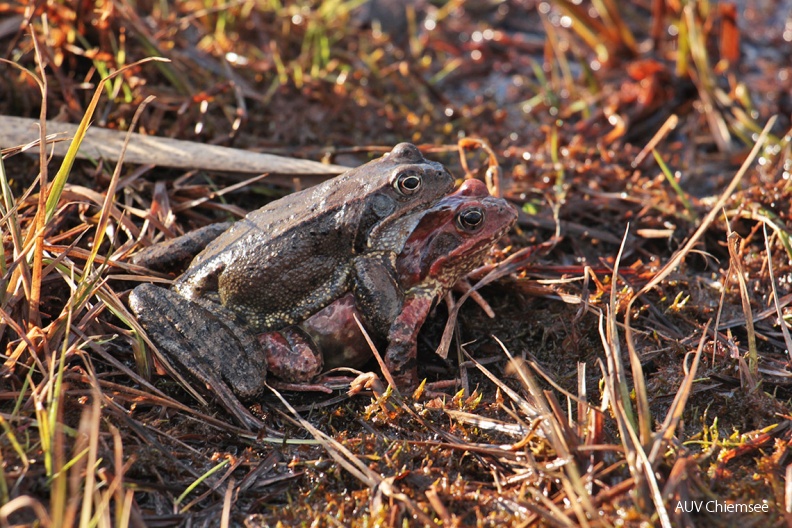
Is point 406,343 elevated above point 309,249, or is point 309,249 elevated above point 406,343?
point 309,249

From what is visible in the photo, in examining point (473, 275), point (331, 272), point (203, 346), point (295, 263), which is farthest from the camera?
point (473, 275)


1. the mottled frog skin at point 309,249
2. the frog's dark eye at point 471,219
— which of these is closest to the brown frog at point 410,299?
the frog's dark eye at point 471,219

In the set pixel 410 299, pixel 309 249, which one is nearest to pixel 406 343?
pixel 410 299

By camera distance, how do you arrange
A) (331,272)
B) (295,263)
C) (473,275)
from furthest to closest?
(473,275), (331,272), (295,263)

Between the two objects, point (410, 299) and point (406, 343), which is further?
point (410, 299)

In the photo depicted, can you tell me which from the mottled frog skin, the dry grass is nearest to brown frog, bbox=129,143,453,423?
the mottled frog skin

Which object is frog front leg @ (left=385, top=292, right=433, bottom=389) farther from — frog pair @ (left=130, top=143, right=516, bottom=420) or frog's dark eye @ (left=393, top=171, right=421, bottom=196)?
frog's dark eye @ (left=393, top=171, right=421, bottom=196)

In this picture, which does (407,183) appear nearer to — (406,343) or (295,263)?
(295,263)
